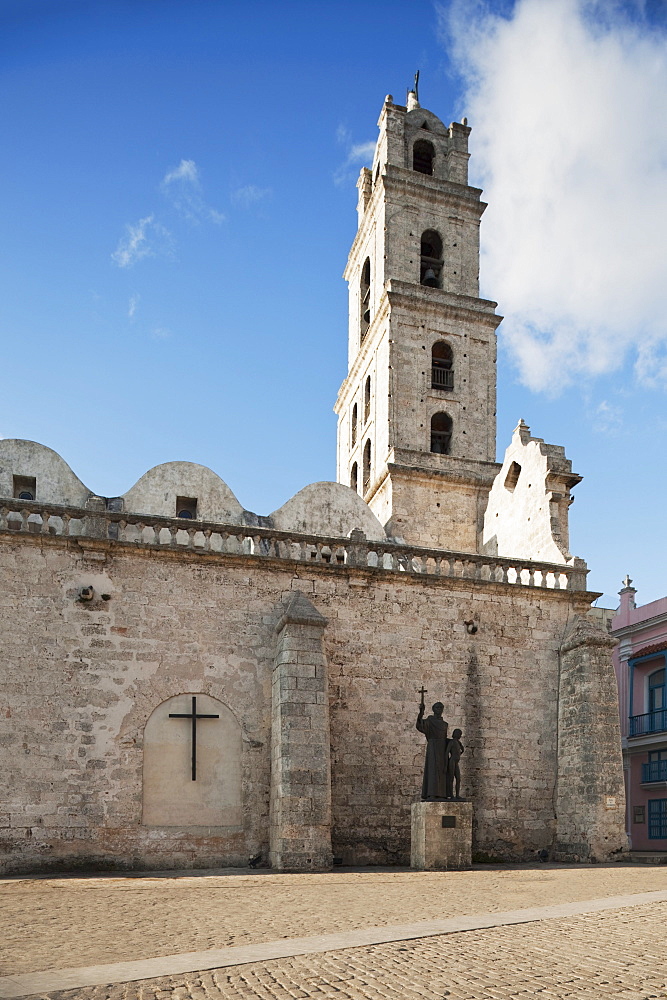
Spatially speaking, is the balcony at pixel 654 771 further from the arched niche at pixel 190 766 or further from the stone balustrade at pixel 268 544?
the arched niche at pixel 190 766

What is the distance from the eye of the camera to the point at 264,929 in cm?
720

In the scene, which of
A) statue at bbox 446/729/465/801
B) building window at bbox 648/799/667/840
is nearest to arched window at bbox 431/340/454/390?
building window at bbox 648/799/667/840

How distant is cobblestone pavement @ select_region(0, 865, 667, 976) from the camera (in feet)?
21.9

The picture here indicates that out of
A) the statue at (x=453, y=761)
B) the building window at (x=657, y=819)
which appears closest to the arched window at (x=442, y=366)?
the building window at (x=657, y=819)

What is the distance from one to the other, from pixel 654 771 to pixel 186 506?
15.0 metres

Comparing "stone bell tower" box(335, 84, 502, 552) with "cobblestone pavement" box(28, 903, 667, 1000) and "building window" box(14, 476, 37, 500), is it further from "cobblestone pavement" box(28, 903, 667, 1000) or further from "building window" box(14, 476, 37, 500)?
"cobblestone pavement" box(28, 903, 667, 1000)

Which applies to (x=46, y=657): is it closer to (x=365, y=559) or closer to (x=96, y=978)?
(x=365, y=559)

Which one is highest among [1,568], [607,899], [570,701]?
[1,568]

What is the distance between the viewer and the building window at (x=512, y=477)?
69.5ft

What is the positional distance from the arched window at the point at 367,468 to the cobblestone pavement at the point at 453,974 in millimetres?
19627

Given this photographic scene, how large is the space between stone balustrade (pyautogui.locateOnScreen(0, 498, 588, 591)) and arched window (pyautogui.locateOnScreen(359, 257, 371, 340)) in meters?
12.6

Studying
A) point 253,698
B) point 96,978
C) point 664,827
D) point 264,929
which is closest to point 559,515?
point 253,698

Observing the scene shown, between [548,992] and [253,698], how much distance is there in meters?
9.77

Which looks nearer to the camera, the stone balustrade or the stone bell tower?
the stone balustrade
